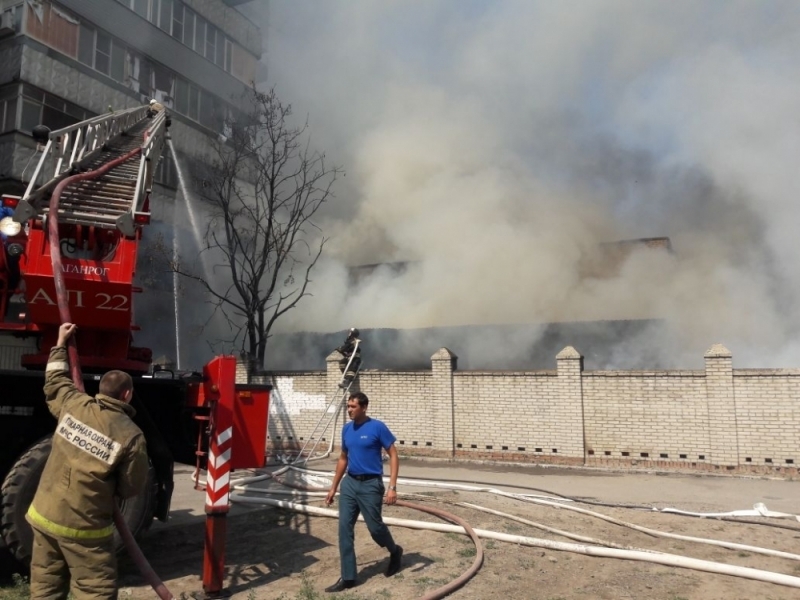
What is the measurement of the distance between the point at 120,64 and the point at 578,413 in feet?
57.2

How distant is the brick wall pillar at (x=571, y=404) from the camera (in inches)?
462

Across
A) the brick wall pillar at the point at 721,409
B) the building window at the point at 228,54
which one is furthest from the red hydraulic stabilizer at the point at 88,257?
the building window at the point at 228,54

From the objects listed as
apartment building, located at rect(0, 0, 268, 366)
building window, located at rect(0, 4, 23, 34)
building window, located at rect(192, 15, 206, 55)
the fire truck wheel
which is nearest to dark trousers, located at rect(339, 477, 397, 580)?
the fire truck wheel

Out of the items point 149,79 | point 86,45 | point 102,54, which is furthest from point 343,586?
point 149,79

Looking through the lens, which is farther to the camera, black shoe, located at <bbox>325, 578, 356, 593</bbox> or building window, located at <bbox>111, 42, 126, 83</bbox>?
building window, located at <bbox>111, 42, 126, 83</bbox>

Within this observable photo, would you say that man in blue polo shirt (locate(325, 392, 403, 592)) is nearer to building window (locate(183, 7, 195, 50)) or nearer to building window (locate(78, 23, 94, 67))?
building window (locate(78, 23, 94, 67))

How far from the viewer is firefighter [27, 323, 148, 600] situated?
2869 millimetres

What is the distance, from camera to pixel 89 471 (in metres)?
2.88

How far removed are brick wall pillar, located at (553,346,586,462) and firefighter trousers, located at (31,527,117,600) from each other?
33.1 ft

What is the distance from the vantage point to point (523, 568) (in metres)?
4.69

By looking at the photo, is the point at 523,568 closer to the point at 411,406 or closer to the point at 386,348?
the point at 411,406

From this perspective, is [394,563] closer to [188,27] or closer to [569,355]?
[569,355]

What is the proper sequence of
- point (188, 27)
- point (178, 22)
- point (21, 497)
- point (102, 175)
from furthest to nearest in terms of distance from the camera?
point (188, 27)
point (178, 22)
point (102, 175)
point (21, 497)

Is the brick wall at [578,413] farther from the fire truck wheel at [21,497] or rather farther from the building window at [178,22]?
the building window at [178,22]
